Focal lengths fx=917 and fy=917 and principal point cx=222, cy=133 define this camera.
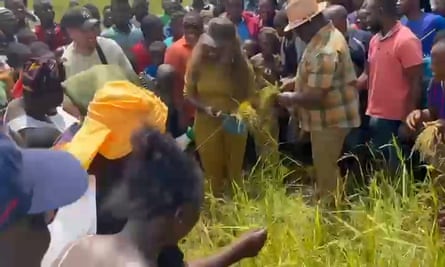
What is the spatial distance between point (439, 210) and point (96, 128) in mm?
1976

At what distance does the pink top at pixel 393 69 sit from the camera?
539 centimetres

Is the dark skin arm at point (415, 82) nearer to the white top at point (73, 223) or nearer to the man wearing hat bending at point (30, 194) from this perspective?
the white top at point (73, 223)

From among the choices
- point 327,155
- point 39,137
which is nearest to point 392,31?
point 327,155

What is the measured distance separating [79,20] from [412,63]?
2.16 metres

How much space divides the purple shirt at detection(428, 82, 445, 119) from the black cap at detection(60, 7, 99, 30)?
2.11 meters

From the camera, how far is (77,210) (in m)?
2.83

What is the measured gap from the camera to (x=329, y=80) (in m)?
5.20

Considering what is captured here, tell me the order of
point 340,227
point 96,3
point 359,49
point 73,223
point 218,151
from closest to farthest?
point 73,223, point 340,227, point 218,151, point 359,49, point 96,3

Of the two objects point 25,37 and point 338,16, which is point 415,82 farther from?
point 25,37

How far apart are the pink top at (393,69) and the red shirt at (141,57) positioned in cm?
226

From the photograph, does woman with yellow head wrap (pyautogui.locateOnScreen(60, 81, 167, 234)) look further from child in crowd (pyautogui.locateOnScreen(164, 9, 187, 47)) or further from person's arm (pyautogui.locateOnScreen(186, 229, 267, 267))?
child in crowd (pyautogui.locateOnScreen(164, 9, 187, 47))

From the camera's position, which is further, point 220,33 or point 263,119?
point 263,119

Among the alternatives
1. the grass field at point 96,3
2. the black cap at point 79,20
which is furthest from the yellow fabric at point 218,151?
the grass field at point 96,3

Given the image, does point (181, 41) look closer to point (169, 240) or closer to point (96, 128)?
point (96, 128)
